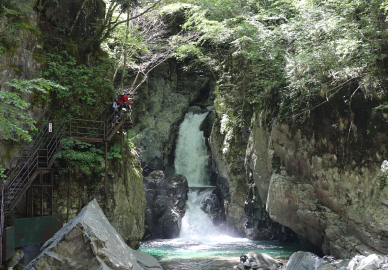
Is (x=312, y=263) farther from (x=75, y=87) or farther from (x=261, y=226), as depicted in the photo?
(x=75, y=87)

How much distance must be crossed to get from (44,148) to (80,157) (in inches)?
55.2

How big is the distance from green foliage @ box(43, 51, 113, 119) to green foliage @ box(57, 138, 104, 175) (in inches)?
61.3

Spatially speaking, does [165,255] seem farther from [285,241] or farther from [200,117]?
[200,117]

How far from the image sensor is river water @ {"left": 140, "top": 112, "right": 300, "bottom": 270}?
1620cm

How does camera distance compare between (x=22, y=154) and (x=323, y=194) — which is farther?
(x=323, y=194)

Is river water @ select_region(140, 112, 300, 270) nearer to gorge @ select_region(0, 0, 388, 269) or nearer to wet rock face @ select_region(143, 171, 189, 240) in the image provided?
gorge @ select_region(0, 0, 388, 269)

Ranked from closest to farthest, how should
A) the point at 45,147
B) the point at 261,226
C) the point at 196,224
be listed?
the point at 45,147 < the point at 261,226 < the point at 196,224

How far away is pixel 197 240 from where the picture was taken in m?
22.9

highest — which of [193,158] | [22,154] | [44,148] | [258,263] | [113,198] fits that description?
[193,158]

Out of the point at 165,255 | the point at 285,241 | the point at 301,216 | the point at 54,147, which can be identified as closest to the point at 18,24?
the point at 54,147

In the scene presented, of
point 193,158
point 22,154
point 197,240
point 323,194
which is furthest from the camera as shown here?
point 193,158

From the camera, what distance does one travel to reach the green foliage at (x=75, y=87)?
1475 centimetres

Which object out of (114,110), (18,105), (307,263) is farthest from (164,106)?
(18,105)

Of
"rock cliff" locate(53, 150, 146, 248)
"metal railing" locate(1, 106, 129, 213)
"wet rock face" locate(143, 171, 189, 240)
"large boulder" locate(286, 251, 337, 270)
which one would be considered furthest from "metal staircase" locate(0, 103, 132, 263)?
"wet rock face" locate(143, 171, 189, 240)
